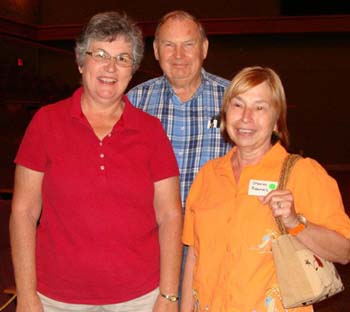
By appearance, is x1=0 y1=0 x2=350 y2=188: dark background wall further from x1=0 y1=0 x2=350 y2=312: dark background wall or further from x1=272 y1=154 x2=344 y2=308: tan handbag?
x1=272 y1=154 x2=344 y2=308: tan handbag

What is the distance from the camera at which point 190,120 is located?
8.57ft

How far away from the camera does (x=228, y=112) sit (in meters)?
1.95

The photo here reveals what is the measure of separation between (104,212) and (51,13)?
13972 mm

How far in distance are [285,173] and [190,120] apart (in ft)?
3.03

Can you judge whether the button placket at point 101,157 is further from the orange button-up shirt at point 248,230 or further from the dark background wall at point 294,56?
the dark background wall at point 294,56

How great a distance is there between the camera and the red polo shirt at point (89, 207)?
1873 mm

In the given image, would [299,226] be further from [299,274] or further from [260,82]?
[260,82]

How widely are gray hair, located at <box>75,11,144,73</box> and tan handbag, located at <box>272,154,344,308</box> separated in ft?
2.95

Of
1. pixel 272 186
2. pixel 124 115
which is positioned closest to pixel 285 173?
pixel 272 186

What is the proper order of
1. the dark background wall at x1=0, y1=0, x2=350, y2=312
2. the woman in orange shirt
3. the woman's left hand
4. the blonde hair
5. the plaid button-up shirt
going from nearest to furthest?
the woman's left hand
the woman in orange shirt
the blonde hair
the plaid button-up shirt
the dark background wall at x1=0, y1=0, x2=350, y2=312

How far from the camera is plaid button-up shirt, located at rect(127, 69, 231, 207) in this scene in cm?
256

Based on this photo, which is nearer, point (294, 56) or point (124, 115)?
point (124, 115)

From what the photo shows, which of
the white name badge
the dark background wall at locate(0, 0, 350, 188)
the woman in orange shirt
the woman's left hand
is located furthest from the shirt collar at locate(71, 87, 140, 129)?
the dark background wall at locate(0, 0, 350, 188)

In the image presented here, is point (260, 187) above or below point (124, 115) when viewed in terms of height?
below
